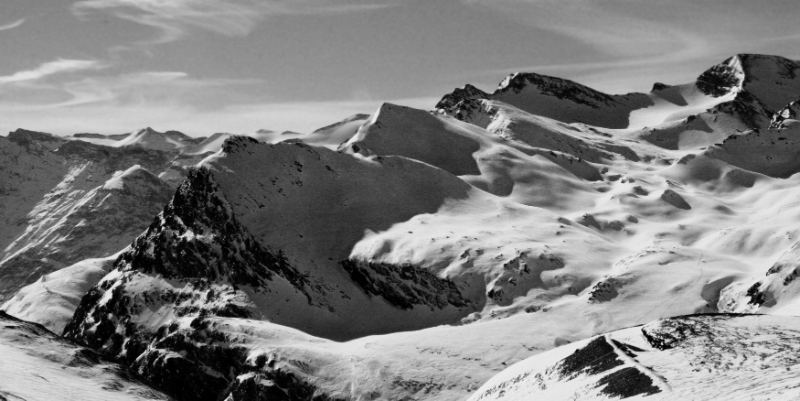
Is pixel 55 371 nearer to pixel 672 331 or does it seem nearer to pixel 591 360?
pixel 591 360

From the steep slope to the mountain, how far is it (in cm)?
4810

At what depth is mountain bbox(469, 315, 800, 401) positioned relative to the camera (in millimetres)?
67312

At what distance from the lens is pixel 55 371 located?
117 metres

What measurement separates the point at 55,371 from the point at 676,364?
76404mm

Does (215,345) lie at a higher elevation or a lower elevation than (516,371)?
lower

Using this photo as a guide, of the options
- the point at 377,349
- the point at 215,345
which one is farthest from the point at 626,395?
the point at 215,345

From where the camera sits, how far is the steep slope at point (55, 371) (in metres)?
106

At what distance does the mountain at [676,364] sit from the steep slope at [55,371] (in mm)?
48104

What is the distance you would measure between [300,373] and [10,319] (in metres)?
49.4

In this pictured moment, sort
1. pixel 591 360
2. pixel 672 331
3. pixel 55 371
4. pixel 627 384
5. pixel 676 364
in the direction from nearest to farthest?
pixel 627 384 < pixel 676 364 < pixel 672 331 < pixel 591 360 < pixel 55 371

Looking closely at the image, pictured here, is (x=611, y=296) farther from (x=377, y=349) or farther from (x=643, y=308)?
(x=377, y=349)

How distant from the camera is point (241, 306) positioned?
196 meters

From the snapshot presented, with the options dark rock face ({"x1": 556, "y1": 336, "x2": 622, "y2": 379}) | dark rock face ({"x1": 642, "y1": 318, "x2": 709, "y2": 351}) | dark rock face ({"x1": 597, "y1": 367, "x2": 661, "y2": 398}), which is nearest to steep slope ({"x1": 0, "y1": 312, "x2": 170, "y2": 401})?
dark rock face ({"x1": 556, "y1": 336, "x2": 622, "y2": 379})

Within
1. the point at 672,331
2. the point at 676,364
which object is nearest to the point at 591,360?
the point at 672,331
